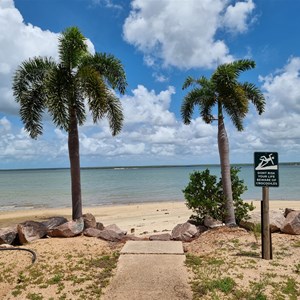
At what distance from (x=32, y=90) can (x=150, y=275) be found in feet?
25.4

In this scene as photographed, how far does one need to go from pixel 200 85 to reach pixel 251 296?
7911mm

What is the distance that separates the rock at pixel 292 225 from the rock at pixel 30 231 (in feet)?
24.3

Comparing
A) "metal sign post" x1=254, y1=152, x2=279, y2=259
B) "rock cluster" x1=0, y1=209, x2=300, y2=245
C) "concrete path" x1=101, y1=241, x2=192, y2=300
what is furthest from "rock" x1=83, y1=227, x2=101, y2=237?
"metal sign post" x1=254, y1=152, x2=279, y2=259

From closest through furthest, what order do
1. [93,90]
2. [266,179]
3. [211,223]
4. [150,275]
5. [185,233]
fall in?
[150,275] → [266,179] → [93,90] → [185,233] → [211,223]

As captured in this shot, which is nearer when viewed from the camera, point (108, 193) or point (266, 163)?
point (266, 163)

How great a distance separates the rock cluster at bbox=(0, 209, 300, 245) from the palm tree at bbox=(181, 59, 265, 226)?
3.97ft

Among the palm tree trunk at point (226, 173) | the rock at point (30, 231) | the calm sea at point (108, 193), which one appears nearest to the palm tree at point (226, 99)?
the palm tree trunk at point (226, 173)

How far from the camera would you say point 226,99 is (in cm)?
1097

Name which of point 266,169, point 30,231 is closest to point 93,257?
point 30,231

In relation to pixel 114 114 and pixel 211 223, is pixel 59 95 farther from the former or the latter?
pixel 211 223

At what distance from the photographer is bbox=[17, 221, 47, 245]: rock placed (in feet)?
30.8

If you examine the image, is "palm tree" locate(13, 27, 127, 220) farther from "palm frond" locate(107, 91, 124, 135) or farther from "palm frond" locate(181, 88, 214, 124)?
"palm frond" locate(181, 88, 214, 124)

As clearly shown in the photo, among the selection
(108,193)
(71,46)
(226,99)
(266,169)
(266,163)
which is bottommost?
(108,193)

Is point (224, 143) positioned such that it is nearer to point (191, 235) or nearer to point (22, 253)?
point (191, 235)
